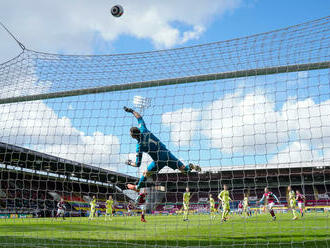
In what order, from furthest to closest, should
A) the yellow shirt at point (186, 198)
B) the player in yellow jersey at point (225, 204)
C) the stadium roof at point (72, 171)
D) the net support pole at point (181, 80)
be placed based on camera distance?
the yellow shirt at point (186, 198), the player in yellow jersey at point (225, 204), the stadium roof at point (72, 171), the net support pole at point (181, 80)

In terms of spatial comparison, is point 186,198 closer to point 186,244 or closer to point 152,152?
point 186,244

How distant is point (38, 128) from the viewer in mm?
6930

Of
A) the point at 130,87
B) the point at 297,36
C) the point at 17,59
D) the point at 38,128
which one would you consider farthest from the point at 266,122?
the point at 17,59

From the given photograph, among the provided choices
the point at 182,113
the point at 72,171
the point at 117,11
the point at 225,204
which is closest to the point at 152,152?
the point at 182,113

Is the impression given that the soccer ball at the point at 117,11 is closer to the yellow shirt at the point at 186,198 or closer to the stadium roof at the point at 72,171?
the stadium roof at the point at 72,171

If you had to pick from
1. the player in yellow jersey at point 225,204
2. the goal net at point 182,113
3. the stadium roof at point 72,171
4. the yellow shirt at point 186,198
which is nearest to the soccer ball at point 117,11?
the goal net at point 182,113

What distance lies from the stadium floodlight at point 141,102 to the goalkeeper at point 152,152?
39 centimetres

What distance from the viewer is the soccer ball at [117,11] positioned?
5883mm

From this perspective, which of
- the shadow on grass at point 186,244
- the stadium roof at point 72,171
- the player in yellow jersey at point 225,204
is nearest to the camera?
the shadow on grass at point 186,244

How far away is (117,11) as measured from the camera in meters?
5.91

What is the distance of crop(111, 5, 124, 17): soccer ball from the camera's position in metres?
5.88

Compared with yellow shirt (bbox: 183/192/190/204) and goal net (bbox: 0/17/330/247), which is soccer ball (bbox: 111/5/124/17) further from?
yellow shirt (bbox: 183/192/190/204)

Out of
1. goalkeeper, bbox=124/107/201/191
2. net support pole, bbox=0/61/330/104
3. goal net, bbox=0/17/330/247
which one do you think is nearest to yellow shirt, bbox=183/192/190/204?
goal net, bbox=0/17/330/247

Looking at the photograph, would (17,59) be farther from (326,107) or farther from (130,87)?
(326,107)
